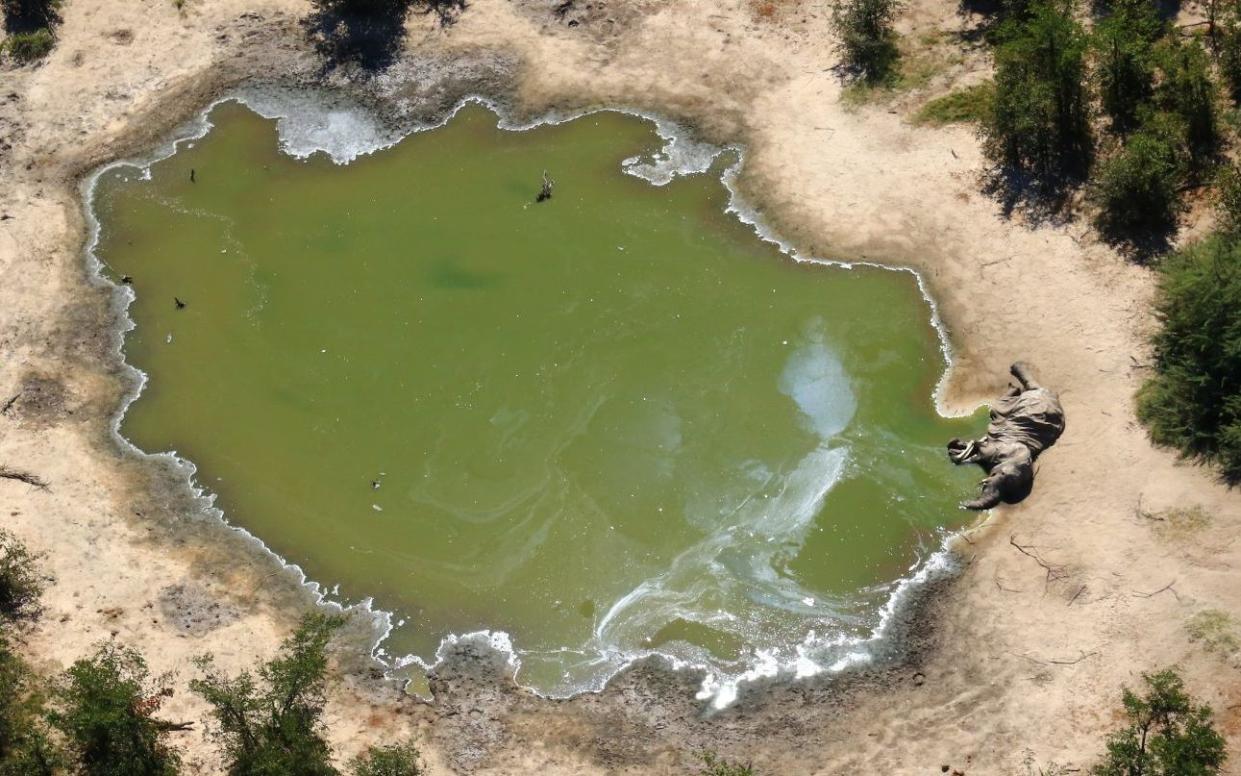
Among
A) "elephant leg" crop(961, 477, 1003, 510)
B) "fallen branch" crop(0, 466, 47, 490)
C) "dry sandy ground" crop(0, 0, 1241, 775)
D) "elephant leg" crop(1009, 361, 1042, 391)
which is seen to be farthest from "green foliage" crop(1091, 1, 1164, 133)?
"fallen branch" crop(0, 466, 47, 490)

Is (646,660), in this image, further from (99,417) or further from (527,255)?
(99,417)

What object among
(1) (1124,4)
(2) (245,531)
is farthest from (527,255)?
(1) (1124,4)

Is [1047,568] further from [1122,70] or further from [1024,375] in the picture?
[1122,70]

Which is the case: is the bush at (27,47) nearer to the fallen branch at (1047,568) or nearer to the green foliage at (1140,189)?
the green foliage at (1140,189)

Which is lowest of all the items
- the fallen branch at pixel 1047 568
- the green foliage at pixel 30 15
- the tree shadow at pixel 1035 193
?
the fallen branch at pixel 1047 568

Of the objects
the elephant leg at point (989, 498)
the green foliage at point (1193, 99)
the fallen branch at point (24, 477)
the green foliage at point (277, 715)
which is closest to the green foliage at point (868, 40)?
the green foliage at point (1193, 99)
